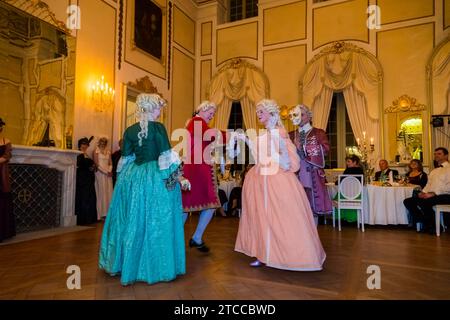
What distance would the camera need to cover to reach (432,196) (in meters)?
4.53

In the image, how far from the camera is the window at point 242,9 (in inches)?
357

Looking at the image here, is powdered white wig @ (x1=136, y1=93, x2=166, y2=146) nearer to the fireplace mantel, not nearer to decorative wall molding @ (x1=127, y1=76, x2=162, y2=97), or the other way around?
the fireplace mantel

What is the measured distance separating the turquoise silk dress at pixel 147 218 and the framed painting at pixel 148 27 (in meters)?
5.22

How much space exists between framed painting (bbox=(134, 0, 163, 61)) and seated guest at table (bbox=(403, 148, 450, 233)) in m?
5.85

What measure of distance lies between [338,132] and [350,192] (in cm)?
326

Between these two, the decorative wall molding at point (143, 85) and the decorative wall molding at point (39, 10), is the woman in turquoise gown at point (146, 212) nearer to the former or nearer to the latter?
the decorative wall molding at point (39, 10)

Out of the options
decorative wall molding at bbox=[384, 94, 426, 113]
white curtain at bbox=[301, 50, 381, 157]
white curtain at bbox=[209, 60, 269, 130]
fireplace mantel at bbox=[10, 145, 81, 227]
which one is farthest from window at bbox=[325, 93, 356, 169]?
fireplace mantel at bbox=[10, 145, 81, 227]

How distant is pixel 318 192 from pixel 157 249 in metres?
1.77

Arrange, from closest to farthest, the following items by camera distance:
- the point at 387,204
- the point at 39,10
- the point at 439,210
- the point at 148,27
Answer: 1. the point at 439,210
2. the point at 39,10
3. the point at 387,204
4. the point at 148,27

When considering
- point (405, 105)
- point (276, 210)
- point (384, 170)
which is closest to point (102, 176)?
point (276, 210)

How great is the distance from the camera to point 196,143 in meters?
3.12

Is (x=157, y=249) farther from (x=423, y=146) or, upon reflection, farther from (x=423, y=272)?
(x=423, y=146)

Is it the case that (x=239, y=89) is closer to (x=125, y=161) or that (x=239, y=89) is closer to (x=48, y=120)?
(x=48, y=120)
